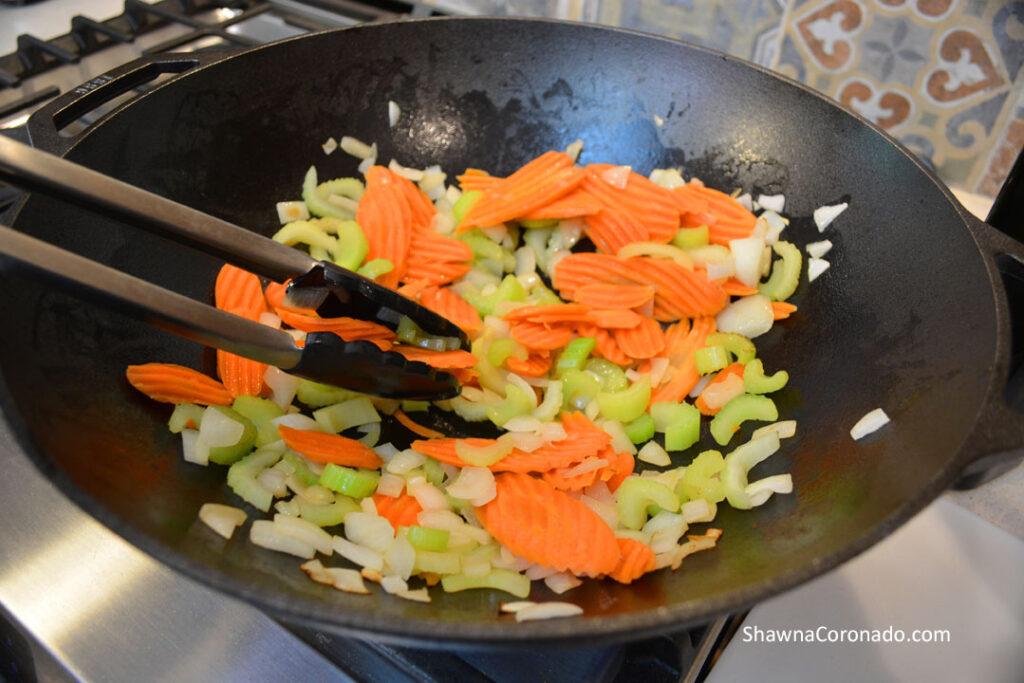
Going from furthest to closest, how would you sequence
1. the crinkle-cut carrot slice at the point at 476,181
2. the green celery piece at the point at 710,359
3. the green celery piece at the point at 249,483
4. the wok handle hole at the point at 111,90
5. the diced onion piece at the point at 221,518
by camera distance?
the crinkle-cut carrot slice at the point at 476,181
the green celery piece at the point at 710,359
the wok handle hole at the point at 111,90
the green celery piece at the point at 249,483
the diced onion piece at the point at 221,518

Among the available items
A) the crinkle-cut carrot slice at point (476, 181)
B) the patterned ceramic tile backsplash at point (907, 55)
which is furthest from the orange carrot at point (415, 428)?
the patterned ceramic tile backsplash at point (907, 55)

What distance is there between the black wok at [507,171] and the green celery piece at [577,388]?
0.94 feet

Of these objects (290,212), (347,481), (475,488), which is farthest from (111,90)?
(475,488)

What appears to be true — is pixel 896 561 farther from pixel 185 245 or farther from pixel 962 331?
pixel 185 245

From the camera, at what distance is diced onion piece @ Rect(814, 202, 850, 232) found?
1.23 metres

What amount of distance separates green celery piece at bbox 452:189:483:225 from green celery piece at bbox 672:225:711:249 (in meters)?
0.36

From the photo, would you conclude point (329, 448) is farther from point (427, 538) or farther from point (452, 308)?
point (452, 308)

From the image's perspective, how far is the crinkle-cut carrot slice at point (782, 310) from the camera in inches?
48.7

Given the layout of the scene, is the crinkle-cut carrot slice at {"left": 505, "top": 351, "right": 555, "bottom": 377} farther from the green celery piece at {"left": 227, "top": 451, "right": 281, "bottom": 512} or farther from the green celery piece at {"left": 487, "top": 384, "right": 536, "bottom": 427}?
the green celery piece at {"left": 227, "top": 451, "right": 281, "bottom": 512}

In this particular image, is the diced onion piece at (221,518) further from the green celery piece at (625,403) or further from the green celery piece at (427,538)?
the green celery piece at (625,403)

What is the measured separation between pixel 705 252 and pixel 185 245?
0.83m

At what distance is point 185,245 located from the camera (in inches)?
34.8

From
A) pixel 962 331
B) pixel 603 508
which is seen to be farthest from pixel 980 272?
pixel 603 508

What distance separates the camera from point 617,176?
4.45 feet
